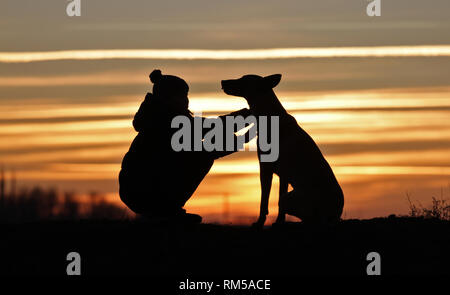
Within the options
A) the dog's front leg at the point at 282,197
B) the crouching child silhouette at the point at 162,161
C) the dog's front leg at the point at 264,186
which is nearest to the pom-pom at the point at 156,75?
the crouching child silhouette at the point at 162,161

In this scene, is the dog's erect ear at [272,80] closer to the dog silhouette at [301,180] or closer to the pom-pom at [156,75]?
the dog silhouette at [301,180]

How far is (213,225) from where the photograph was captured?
17.3 metres

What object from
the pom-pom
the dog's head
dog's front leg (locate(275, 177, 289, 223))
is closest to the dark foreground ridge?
dog's front leg (locate(275, 177, 289, 223))

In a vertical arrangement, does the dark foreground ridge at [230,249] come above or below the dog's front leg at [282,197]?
below

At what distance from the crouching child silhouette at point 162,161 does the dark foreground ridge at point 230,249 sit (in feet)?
1.33

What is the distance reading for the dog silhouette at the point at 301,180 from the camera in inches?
661

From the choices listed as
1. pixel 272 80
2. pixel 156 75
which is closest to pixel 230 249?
pixel 156 75

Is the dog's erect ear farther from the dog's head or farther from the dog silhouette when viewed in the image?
the dog silhouette

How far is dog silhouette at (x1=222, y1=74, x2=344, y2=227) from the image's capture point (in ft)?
55.1

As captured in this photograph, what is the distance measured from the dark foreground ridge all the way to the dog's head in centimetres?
249

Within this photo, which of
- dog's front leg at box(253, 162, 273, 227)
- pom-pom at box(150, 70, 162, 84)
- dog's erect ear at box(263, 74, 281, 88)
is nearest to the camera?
pom-pom at box(150, 70, 162, 84)
